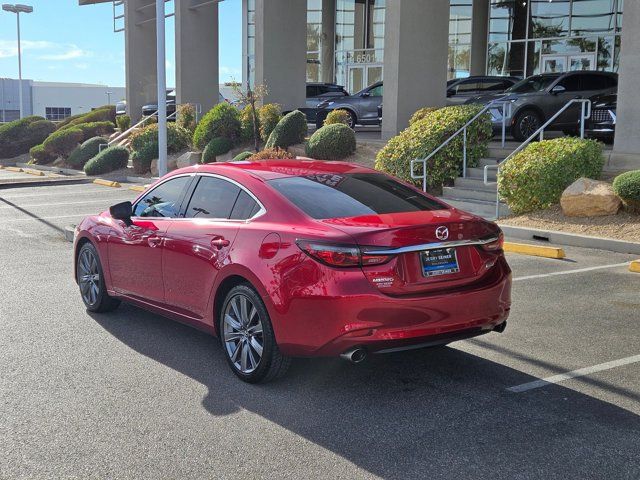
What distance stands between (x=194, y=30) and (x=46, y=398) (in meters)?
26.7

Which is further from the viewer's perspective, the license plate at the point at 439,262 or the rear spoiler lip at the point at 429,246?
the license plate at the point at 439,262

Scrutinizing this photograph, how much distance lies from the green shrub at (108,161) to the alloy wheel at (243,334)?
21.2 meters

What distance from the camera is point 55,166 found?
30.8 metres

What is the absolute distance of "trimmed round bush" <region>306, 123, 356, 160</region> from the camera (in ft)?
61.7

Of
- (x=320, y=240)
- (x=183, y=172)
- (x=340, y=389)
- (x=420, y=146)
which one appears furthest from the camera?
(x=420, y=146)

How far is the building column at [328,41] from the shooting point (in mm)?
42750

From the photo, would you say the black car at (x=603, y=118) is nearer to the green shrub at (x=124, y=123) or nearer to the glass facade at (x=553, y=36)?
the glass facade at (x=553, y=36)

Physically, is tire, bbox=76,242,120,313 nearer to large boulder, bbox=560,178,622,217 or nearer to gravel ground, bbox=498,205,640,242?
gravel ground, bbox=498,205,640,242

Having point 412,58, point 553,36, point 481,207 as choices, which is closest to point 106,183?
point 412,58

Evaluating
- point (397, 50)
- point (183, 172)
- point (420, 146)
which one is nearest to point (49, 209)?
point (420, 146)

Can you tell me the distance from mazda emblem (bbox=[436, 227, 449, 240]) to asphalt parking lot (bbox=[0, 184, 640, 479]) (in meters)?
1.07

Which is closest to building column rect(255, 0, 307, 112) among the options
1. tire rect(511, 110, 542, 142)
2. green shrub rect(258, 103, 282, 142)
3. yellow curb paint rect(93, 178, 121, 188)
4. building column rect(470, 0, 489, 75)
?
green shrub rect(258, 103, 282, 142)

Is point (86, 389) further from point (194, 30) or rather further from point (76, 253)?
point (194, 30)

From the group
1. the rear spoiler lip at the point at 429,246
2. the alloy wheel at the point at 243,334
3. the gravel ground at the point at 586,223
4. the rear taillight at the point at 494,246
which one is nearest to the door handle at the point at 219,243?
the alloy wheel at the point at 243,334
